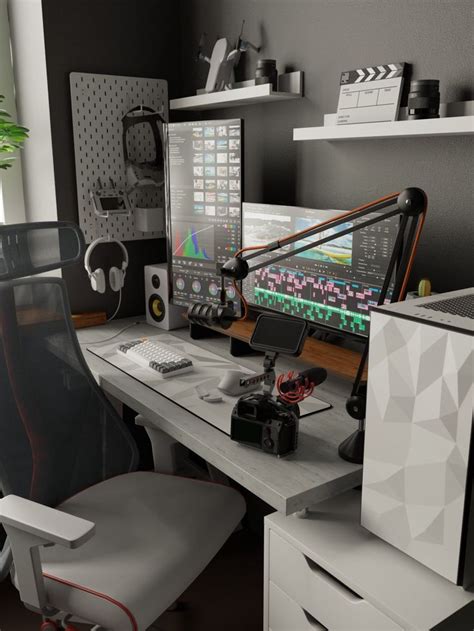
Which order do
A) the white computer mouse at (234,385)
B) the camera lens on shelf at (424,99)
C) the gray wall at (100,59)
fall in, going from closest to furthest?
the camera lens on shelf at (424,99) < the white computer mouse at (234,385) < the gray wall at (100,59)

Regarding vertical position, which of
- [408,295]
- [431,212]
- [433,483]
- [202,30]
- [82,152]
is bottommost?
[433,483]

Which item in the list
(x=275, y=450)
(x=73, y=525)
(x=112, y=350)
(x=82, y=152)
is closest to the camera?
(x=73, y=525)

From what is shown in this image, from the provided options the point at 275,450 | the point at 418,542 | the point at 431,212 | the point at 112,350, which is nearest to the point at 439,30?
the point at 431,212

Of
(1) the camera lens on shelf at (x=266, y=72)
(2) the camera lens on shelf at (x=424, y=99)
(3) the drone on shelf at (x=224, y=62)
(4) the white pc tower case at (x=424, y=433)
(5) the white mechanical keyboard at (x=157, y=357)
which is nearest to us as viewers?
Result: (4) the white pc tower case at (x=424, y=433)

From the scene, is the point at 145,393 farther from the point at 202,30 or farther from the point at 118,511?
the point at 202,30

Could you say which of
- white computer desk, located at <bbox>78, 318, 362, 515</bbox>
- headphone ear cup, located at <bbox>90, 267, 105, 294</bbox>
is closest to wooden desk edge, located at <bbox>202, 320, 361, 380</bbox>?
white computer desk, located at <bbox>78, 318, 362, 515</bbox>

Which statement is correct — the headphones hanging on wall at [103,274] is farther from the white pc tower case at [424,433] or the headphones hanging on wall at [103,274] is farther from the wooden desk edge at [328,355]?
the white pc tower case at [424,433]

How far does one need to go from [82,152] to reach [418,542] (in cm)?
193

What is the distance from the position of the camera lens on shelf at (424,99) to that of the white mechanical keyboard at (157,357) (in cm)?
99

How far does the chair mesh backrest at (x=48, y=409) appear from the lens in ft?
4.93

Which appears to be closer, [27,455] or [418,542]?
[418,542]

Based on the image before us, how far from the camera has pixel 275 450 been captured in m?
1.36

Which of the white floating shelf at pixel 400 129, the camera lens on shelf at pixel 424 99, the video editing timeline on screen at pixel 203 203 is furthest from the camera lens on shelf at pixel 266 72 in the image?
the camera lens on shelf at pixel 424 99

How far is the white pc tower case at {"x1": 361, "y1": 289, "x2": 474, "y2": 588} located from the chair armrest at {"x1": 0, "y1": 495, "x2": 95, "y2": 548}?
59 cm
